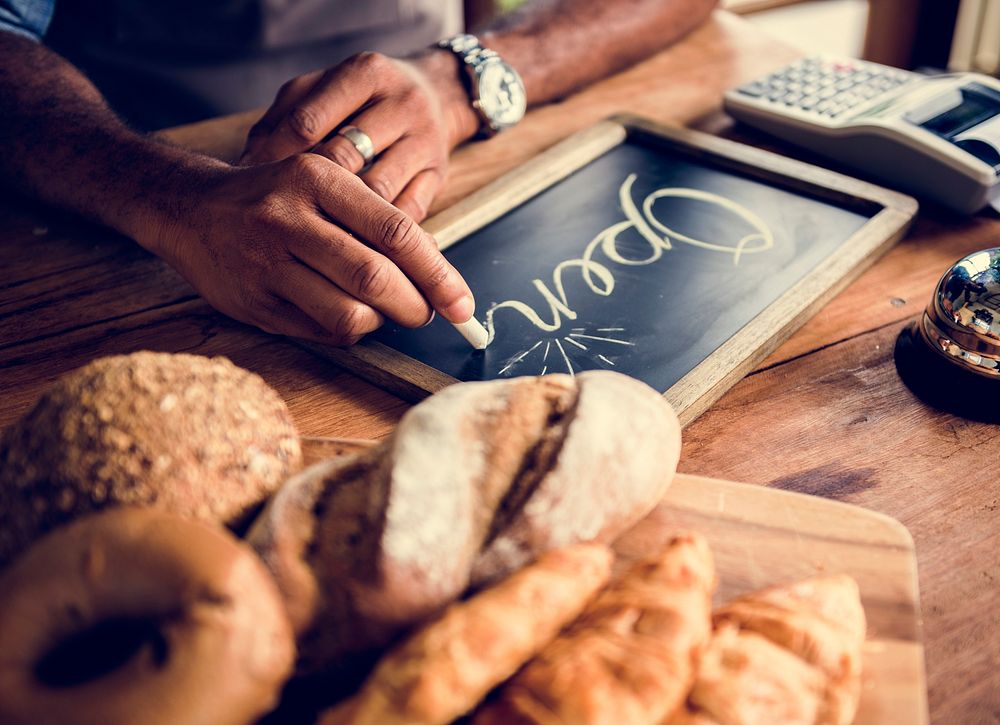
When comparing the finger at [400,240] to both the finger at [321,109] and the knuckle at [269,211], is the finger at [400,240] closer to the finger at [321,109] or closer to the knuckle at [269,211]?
the knuckle at [269,211]

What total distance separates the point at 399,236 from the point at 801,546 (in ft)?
1.55

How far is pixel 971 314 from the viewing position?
0.74 metres

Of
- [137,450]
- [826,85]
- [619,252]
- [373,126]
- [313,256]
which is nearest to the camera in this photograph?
[137,450]

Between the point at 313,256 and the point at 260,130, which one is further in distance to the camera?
the point at 260,130

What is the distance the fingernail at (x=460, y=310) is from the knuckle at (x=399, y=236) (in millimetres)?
70

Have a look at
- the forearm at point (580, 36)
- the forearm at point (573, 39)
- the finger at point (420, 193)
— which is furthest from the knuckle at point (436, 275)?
the forearm at point (580, 36)

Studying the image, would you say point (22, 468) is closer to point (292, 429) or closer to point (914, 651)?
point (292, 429)

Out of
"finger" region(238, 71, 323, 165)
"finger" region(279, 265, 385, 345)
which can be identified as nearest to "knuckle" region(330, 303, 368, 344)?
"finger" region(279, 265, 385, 345)

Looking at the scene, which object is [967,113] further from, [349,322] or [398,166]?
[349,322]

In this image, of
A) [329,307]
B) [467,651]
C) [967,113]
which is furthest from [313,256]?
[967,113]

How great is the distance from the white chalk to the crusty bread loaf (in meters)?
0.20

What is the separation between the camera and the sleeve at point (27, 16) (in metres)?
1.30

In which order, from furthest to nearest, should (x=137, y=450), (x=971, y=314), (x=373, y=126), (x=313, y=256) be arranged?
1. (x=373, y=126)
2. (x=313, y=256)
3. (x=971, y=314)
4. (x=137, y=450)

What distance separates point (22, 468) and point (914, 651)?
0.63 metres
